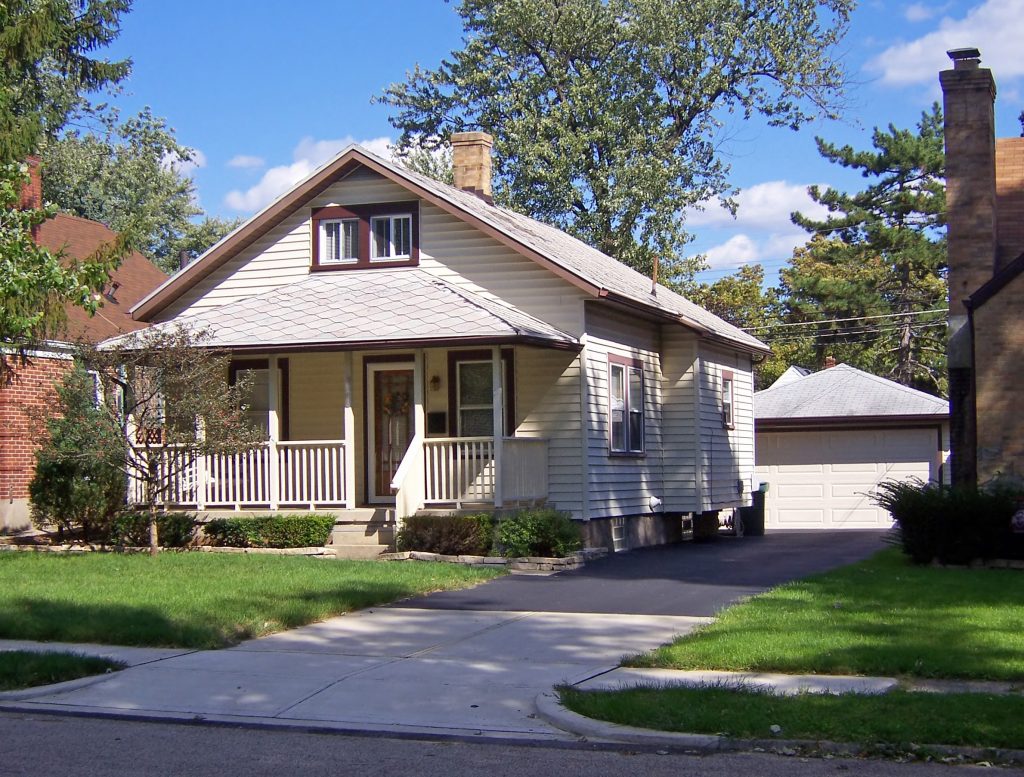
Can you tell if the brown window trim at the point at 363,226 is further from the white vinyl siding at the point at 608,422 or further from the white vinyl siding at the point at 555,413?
the white vinyl siding at the point at 608,422

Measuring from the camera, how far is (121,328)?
26484 mm

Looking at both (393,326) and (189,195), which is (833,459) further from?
(189,195)

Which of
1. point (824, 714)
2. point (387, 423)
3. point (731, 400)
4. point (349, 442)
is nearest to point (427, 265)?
point (387, 423)

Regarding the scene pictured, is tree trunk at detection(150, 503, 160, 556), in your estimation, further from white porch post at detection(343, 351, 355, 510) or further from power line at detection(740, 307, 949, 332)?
power line at detection(740, 307, 949, 332)

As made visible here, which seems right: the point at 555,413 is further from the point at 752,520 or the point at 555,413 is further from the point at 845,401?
the point at 845,401

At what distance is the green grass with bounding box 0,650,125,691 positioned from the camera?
31.5ft

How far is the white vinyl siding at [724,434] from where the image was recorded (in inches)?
960

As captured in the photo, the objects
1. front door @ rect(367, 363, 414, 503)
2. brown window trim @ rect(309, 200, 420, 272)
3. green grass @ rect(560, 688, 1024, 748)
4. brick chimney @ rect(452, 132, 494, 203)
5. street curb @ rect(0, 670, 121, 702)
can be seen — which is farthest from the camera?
brick chimney @ rect(452, 132, 494, 203)

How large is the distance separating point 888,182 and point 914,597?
131 ft

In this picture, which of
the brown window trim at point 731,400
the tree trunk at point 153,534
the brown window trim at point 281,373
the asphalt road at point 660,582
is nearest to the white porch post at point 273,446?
the brown window trim at point 281,373

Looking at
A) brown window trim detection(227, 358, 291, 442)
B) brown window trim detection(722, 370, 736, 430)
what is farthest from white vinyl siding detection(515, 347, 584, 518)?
brown window trim detection(722, 370, 736, 430)

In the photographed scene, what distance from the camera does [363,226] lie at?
70.7 ft

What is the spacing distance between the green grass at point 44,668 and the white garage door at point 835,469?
23.7m

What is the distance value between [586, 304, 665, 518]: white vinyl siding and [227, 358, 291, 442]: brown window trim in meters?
5.33
